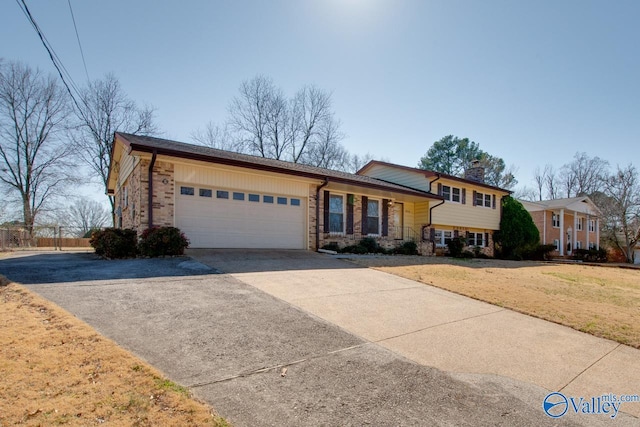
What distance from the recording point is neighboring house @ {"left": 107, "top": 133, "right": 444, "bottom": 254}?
1041 cm

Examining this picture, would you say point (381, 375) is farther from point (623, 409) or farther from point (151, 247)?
point (151, 247)

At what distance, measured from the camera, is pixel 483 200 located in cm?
2247

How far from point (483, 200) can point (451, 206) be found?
3755mm

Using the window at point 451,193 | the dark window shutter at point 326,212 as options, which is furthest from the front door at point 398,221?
the dark window shutter at point 326,212

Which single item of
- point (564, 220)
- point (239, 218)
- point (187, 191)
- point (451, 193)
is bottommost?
point (239, 218)

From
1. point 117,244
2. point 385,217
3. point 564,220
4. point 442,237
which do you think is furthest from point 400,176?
point 564,220

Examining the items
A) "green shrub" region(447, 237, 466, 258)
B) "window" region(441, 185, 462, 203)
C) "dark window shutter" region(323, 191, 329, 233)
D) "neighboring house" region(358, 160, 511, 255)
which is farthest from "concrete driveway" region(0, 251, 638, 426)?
"window" region(441, 185, 462, 203)

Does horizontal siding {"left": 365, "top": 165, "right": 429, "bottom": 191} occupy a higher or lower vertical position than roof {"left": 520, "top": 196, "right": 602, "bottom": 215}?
higher

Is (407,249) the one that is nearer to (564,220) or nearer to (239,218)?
(239,218)

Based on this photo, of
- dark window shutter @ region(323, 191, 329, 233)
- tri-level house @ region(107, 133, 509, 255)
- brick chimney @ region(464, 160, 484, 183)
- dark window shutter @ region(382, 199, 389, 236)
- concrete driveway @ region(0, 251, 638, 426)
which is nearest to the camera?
concrete driveway @ region(0, 251, 638, 426)

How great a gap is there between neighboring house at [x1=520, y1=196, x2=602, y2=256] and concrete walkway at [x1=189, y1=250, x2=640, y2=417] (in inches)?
1039

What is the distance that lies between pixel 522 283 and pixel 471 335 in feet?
19.4

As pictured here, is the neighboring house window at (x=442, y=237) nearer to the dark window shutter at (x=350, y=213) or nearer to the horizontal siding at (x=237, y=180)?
the dark window shutter at (x=350, y=213)

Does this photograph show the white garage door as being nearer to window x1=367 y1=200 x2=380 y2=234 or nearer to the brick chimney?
window x1=367 y1=200 x2=380 y2=234
